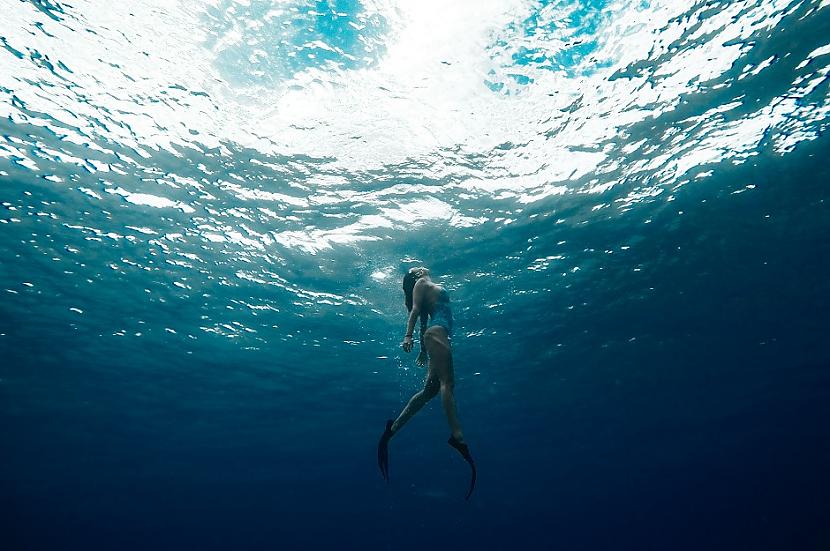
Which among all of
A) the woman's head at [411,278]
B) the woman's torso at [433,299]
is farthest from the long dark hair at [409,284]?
the woman's torso at [433,299]

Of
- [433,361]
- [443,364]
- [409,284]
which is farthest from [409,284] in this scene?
[443,364]

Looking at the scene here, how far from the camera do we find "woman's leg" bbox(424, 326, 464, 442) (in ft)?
15.6

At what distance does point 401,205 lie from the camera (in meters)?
12.7

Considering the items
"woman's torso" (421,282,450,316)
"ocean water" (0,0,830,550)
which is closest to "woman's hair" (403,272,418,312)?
"woman's torso" (421,282,450,316)

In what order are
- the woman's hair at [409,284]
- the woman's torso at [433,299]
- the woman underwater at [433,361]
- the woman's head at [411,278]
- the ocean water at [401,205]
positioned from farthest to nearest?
the ocean water at [401,205], the woman's hair at [409,284], the woman's head at [411,278], the woman's torso at [433,299], the woman underwater at [433,361]

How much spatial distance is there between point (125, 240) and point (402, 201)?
363 inches

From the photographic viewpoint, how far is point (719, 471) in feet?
208

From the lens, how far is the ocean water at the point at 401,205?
850cm

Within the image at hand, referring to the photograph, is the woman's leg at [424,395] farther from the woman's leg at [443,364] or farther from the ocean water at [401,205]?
the ocean water at [401,205]

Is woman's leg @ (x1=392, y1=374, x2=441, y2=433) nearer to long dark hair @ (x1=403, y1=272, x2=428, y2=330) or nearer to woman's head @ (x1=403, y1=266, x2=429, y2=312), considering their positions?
long dark hair @ (x1=403, y1=272, x2=428, y2=330)

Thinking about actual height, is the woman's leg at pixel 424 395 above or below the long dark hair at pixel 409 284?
below

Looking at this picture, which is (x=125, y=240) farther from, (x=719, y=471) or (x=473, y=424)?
(x=719, y=471)

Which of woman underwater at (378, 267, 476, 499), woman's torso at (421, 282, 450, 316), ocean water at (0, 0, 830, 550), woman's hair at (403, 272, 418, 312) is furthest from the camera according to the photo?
ocean water at (0, 0, 830, 550)

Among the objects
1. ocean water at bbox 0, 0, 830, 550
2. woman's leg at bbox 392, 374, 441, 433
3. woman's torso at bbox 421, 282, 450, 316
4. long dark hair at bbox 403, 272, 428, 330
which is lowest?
woman's leg at bbox 392, 374, 441, 433
